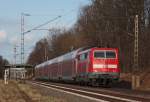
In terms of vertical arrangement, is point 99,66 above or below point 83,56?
below

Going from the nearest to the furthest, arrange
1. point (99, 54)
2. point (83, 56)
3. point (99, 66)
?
point (99, 66)
point (99, 54)
point (83, 56)

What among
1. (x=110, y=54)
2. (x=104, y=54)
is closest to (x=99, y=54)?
(x=104, y=54)

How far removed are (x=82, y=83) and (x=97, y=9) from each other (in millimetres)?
34375

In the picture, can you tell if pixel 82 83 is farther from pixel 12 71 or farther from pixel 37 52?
pixel 37 52

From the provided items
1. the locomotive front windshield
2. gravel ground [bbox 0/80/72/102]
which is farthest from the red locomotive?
gravel ground [bbox 0/80/72/102]

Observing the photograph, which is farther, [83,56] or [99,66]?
[83,56]

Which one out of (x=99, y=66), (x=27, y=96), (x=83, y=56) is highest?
(x=83, y=56)

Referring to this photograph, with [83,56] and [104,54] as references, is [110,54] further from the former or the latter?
[83,56]

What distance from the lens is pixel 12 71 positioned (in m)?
66.2

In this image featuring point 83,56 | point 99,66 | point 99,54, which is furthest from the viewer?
point 83,56

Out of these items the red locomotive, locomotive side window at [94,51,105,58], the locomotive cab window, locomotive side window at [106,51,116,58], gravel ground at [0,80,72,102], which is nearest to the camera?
gravel ground at [0,80,72,102]

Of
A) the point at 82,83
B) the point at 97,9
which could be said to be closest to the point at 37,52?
the point at 97,9

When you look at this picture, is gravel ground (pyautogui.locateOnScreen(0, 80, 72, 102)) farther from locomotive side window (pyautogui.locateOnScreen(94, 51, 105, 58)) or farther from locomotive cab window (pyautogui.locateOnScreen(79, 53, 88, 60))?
locomotive cab window (pyautogui.locateOnScreen(79, 53, 88, 60))

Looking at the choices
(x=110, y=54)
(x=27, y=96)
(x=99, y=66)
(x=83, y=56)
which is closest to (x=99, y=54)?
(x=110, y=54)
